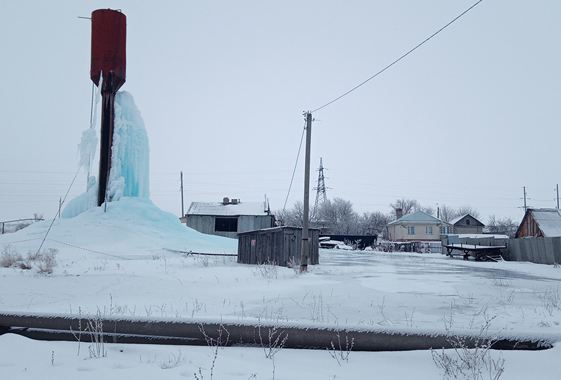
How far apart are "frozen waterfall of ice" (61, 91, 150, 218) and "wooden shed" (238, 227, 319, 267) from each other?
1113 centimetres

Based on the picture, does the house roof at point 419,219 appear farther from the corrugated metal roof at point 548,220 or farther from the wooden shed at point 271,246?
the wooden shed at point 271,246

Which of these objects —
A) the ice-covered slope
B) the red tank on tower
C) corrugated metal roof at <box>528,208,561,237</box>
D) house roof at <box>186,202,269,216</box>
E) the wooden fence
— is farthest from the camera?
house roof at <box>186,202,269,216</box>

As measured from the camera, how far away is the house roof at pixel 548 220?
89.1 ft

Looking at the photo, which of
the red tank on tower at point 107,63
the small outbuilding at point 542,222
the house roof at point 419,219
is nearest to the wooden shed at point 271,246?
the red tank on tower at point 107,63

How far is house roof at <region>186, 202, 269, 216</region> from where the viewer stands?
42.3 m

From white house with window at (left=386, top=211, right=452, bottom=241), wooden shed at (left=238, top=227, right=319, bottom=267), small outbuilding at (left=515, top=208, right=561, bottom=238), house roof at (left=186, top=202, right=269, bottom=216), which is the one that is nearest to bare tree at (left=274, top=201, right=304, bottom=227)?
white house with window at (left=386, top=211, right=452, bottom=241)

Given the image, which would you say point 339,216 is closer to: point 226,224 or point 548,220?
point 226,224

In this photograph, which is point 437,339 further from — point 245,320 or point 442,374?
point 245,320

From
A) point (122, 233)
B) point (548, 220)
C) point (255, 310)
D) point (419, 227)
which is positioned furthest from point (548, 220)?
point (419, 227)

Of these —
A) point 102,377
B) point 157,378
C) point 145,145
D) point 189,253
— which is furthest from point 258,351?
point 145,145

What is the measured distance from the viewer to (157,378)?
385 cm

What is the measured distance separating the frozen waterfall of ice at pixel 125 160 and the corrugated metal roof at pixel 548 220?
87.7 ft

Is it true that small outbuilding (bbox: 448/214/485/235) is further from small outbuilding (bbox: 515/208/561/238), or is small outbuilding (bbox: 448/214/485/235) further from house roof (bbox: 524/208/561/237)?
house roof (bbox: 524/208/561/237)

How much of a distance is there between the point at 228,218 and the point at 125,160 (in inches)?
707
